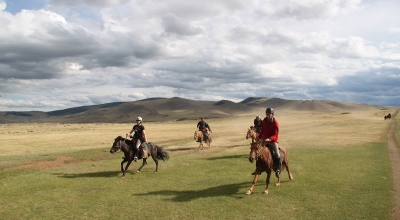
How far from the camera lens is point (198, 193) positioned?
1381cm

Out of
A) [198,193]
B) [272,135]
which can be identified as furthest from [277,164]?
[198,193]

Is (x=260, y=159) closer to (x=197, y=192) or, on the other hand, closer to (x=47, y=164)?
(x=197, y=192)

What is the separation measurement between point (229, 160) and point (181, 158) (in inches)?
160

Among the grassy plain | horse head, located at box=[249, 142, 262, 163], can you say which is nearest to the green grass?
the grassy plain

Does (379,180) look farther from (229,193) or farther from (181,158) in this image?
(181,158)

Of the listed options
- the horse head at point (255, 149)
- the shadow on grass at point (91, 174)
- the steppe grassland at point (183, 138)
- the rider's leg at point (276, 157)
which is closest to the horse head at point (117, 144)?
the shadow on grass at point (91, 174)

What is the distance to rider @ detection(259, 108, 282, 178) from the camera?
1393 cm

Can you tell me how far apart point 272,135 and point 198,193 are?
4.27 m

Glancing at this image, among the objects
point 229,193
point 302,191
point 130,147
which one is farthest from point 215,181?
point 130,147

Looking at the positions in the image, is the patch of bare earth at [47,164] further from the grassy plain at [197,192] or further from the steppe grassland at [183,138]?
the steppe grassland at [183,138]

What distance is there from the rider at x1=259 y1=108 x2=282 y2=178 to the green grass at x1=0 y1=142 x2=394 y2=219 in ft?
4.50

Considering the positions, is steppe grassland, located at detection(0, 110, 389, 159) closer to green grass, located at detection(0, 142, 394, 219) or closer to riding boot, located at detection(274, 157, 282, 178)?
green grass, located at detection(0, 142, 394, 219)

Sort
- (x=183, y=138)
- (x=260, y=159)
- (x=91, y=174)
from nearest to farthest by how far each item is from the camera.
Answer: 1. (x=260, y=159)
2. (x=91, y=174)
3. (x=183, y=138)

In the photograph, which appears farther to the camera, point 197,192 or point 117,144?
point 117,144
